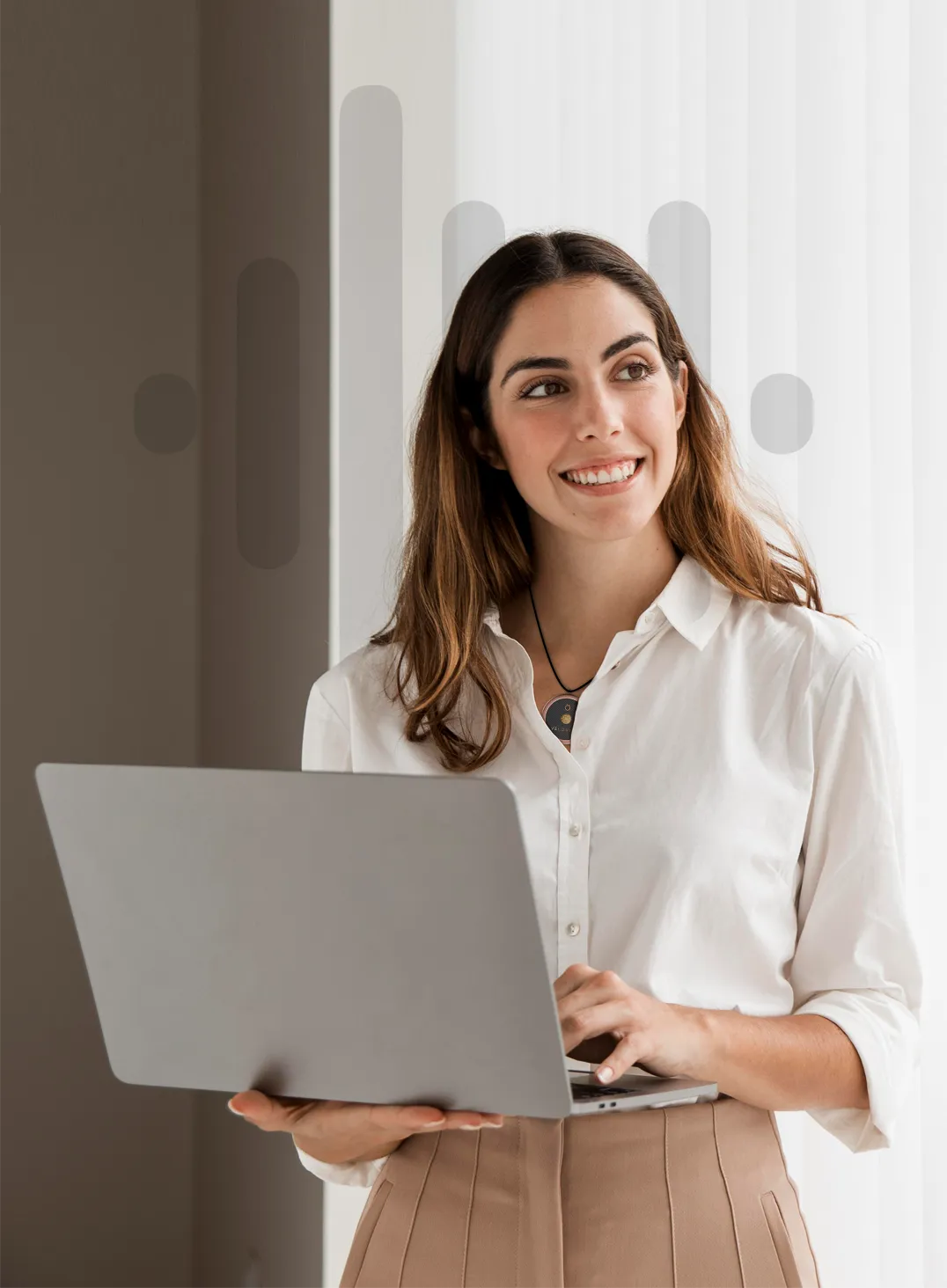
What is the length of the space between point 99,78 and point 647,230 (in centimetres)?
130

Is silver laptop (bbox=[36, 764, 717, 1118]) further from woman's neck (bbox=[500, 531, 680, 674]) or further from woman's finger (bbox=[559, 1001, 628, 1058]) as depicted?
woman's neck (bbox=[500, 531, 680, 674])

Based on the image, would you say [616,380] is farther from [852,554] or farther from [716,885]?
[716,885]

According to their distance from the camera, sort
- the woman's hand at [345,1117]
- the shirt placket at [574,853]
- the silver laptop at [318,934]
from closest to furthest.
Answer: the silver laptop at [318,934]
the woman's hand at [345,1117]
the shirt placket at [574,853]

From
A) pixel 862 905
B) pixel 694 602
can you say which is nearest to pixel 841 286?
pixel 694 602

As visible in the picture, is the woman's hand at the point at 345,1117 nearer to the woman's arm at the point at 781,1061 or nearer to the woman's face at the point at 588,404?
the woman's arm at the point at 781,1061

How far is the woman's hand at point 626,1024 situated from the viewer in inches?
40.7

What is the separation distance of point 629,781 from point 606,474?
0.31 meters

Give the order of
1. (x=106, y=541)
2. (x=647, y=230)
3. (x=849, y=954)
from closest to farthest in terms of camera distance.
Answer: (x=849, y=954) < (x=647, y=230) < (x=106, y=541)

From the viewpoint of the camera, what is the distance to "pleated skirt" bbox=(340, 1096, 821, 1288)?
1.15m

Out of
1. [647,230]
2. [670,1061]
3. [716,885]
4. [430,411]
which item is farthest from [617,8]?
[670,1061]

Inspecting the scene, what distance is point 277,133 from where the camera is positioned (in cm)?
230

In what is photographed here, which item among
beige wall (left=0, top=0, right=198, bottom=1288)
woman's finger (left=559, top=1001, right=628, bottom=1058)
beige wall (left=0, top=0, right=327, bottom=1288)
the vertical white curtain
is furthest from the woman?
beige wall (left=0, top=0, right=198, bottom=1288)

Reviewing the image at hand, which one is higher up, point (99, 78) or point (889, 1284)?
point (99, 78)

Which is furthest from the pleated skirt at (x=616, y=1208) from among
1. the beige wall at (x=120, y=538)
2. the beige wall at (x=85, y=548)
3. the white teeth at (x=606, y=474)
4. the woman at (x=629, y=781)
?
the beige wall at (x=85, y=548)
